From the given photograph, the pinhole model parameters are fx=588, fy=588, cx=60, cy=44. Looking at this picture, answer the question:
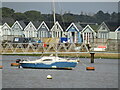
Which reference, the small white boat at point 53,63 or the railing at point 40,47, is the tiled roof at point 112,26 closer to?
the railing at point 40,47

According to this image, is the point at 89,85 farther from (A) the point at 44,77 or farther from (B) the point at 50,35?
(B) the point at 50,35

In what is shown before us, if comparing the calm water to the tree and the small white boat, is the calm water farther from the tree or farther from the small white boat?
the tree

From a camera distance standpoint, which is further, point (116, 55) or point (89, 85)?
point (116, 55)

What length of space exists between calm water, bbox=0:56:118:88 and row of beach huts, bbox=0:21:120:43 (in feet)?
138

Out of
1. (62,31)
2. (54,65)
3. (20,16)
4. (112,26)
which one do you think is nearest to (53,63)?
(54,65)

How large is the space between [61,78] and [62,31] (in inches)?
2304

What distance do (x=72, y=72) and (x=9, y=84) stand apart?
46.1 feet

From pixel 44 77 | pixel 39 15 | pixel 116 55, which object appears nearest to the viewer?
pixel 44 77

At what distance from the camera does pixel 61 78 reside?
201 feet

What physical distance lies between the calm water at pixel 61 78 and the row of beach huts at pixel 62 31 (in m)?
42.2

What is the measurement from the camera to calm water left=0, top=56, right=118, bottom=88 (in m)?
55.3

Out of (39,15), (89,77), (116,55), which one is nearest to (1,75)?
(89,77)

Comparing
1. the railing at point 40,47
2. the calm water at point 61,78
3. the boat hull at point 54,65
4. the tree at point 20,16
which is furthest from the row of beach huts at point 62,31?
the tree at point 20,16

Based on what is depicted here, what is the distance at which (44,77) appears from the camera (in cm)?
6194
